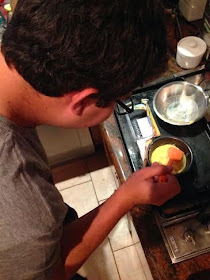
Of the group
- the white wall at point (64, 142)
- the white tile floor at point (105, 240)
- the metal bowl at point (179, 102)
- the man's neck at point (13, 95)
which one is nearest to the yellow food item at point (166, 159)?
the metal bowl at point (179, 102)

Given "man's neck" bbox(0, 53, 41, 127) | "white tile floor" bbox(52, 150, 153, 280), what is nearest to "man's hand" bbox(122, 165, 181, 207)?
"man's neck" bbox(0, 53, 41, 127)

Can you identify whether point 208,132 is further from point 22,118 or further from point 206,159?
point 22,118

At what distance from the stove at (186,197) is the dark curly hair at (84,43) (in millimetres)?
412

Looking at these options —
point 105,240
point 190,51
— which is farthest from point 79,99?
point 105,240

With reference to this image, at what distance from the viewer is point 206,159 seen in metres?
0.93

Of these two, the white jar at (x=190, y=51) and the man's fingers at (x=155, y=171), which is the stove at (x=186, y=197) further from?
the white jar at (x=190, y=51)

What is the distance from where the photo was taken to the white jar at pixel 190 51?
3.61 ft

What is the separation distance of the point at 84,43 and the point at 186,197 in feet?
1.81

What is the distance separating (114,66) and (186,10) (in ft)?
2.95

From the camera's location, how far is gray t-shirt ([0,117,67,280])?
546mm

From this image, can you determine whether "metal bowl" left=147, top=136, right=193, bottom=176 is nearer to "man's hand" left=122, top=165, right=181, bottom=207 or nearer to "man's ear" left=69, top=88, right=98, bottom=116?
"man's hand" left=122, top=165, right=181, bottom=207

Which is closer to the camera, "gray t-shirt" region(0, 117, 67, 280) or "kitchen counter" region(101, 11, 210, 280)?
"gray t-shirt" region(0, 117, 67, 280)

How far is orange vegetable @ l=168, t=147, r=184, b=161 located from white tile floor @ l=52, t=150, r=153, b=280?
→ 60cm

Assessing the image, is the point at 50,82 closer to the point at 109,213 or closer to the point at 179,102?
the point at 109,213
